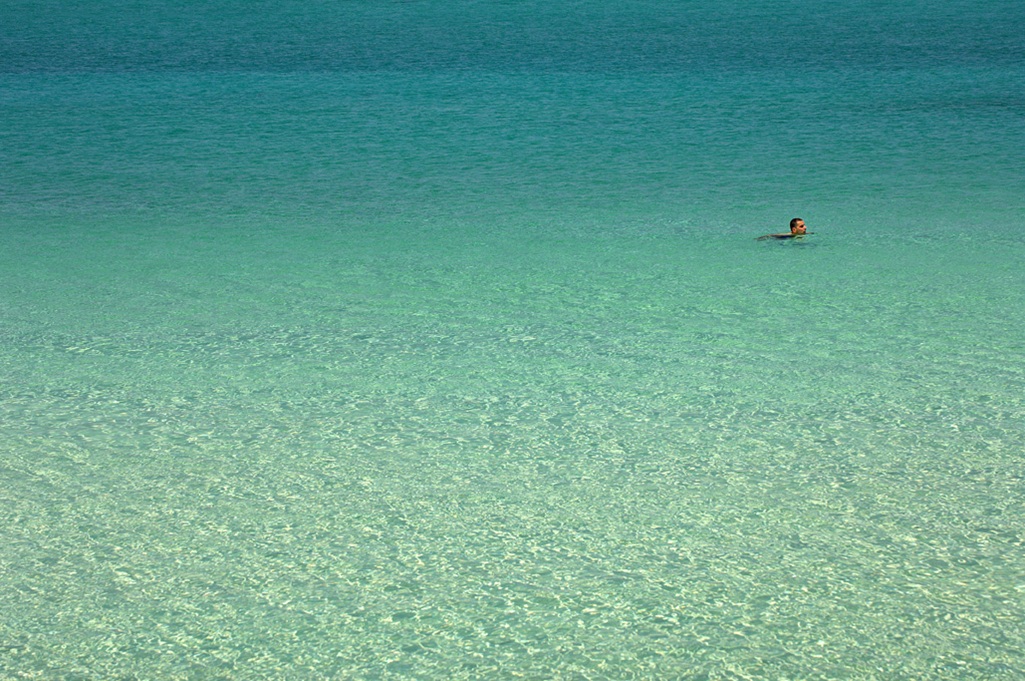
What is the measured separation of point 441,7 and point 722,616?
1198cm

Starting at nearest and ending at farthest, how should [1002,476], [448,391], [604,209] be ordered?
1. [1002,476]
2. [448,391]
3. [604,209]

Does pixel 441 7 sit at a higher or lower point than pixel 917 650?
higher

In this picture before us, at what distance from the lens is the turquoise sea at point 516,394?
233 centimetres

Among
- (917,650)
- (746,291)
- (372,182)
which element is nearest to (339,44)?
(372,182)

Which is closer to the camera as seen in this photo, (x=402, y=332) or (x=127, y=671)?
(x=127, y=671)

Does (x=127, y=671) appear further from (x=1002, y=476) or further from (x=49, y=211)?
(x=49, y=211)

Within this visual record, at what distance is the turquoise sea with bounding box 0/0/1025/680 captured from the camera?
91.9 inches

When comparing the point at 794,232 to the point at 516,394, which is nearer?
the point at 516,394

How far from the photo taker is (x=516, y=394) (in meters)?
3.51

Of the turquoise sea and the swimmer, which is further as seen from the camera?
the swimmer

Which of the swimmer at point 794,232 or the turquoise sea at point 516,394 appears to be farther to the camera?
the swimmer at point 794,232

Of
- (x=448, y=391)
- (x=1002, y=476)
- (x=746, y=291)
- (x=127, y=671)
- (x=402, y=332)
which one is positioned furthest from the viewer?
(x=746, y=291)

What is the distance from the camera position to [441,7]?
44.2ft

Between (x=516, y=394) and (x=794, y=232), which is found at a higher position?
(x=794, y=232)
